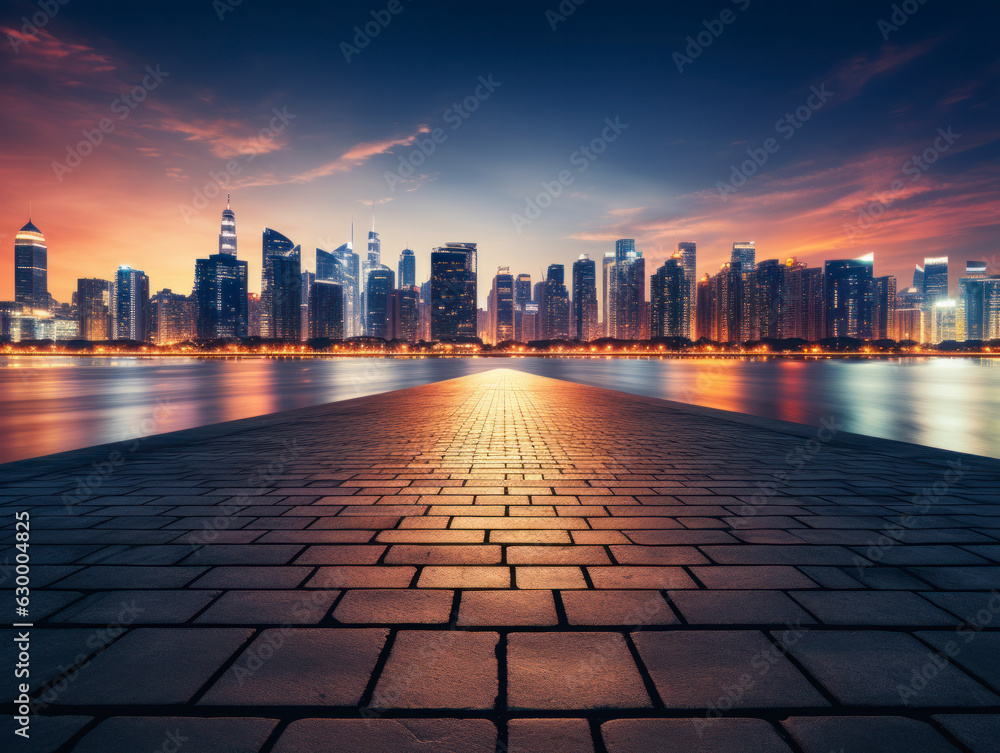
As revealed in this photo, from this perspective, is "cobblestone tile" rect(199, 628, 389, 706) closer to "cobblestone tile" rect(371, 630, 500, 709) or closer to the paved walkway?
the paved walkway

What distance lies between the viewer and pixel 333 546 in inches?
139

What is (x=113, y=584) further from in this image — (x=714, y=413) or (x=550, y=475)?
(x=714, y=413)

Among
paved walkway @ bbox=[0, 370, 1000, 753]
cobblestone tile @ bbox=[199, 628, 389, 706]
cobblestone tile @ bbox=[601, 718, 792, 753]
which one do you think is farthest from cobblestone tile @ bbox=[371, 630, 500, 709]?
cobblestone tile @ bbox=[601, 718, 792, 753]

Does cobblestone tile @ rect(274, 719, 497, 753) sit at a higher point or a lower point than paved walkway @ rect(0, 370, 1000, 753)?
higher

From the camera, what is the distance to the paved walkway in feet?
5.99

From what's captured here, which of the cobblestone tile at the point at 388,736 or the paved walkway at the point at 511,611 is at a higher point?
the cobblestone tile at the point at 388,736

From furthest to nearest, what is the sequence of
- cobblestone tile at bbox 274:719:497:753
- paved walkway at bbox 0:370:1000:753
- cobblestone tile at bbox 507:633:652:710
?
1. cobblestone tile at bbox 507:633:652:710
2. paved walkway at bbox 0:370:1000:753
3. cobblestone tile at bbox 274:719:497:753

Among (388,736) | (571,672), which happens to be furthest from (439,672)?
(571,672)

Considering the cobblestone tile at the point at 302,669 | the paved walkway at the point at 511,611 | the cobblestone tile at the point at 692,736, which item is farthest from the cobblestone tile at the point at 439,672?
the cobblestone tile at the point at 692,736

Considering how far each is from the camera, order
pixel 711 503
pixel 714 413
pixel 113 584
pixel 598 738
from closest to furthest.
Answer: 1. pixel 598 738
2. pixel 113 584
3. pixel 711 503
4. pixel 714 413

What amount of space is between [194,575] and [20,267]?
223m

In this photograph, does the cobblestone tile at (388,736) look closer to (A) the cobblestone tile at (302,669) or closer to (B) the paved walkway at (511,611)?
(B) the paved walkway at (511,611)

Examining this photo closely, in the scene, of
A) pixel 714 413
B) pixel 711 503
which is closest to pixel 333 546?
pixel 711 503

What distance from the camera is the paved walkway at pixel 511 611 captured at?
1.83 metres
